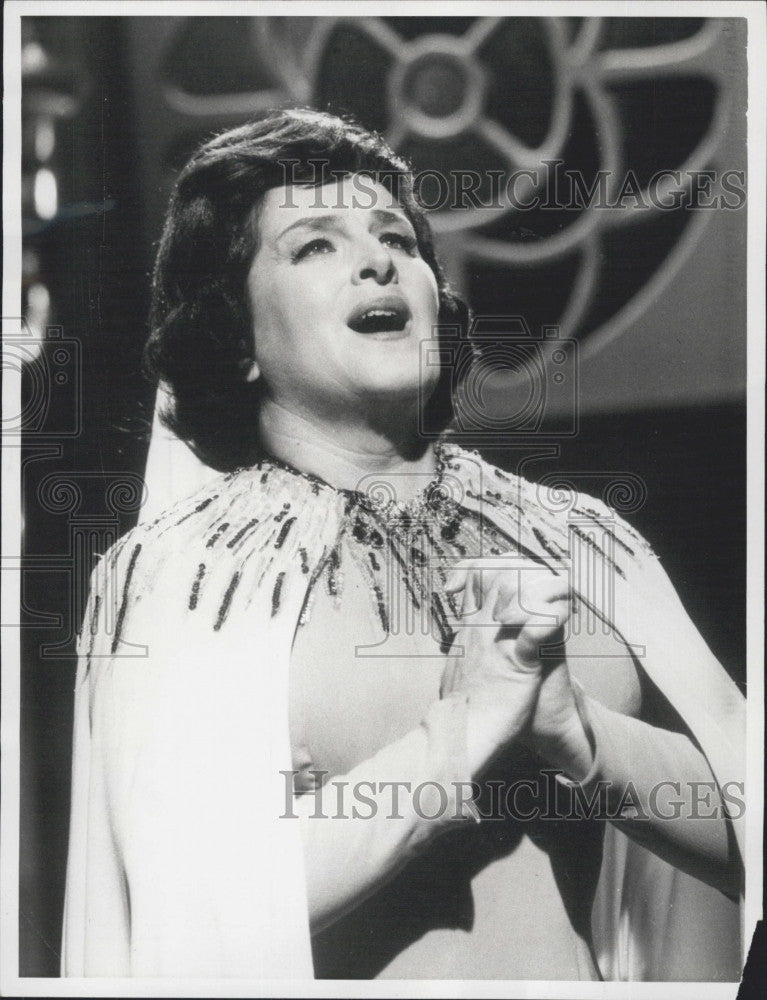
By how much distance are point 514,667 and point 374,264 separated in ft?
3.05

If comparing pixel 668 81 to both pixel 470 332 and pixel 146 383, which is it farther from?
pixel 146 383

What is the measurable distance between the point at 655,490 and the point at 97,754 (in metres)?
1.37

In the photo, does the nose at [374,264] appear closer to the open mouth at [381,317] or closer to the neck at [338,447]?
the open mouth at [381,317]

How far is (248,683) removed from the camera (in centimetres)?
225

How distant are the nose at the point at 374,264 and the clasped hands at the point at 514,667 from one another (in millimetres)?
652

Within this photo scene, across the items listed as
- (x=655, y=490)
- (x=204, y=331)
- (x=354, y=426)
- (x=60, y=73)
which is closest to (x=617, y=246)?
(x=655, y=490)

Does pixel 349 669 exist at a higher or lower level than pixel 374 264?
lower

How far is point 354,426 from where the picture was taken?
7.63 ft
